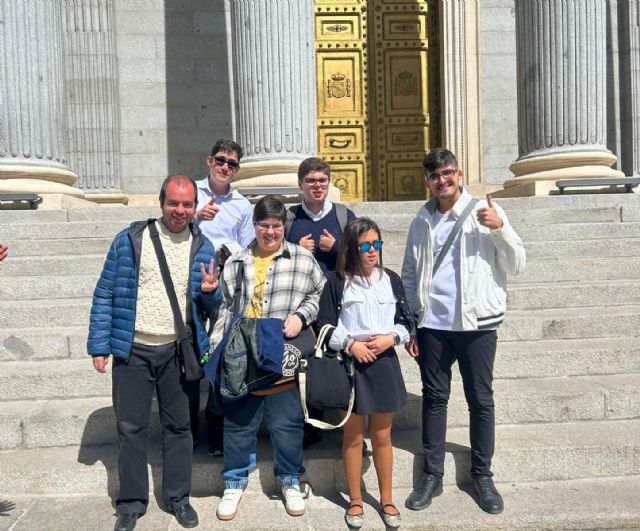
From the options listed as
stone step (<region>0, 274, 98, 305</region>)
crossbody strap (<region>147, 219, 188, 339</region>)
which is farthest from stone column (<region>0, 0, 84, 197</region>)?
crossbody strap (<region>147, 219, 188, 339</region>)

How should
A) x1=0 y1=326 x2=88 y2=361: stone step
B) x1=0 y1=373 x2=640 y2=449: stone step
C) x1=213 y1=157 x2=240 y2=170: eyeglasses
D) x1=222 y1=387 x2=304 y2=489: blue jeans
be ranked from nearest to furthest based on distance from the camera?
x1=222 y1=387 x2=304 y2=489: blue jeans < x1=213 y1=157 x2=240 y2=170: eyeglasses < x1=0 y1=373 x2=640 y2=449: stone step < x1=0 y1=326 x2=88 y2=361: stone step

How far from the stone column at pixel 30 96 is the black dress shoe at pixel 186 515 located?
18.6ft

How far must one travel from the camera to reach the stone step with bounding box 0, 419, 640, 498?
4.07m

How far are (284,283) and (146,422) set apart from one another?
3.75 ft

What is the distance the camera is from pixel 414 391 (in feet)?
15.9

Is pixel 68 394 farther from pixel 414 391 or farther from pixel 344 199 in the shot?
pixel 344 199

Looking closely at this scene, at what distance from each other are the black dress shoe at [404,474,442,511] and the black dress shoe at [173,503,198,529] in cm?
127

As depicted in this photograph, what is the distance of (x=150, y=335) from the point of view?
3695mm

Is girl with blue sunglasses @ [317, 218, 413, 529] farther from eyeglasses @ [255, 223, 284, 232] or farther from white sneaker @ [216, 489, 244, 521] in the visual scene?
white sneaker @ [216, 489, 244, 521]

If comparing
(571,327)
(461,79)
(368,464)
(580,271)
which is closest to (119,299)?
(368,464)

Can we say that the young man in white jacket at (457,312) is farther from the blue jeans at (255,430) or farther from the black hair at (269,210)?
the black hair at (269,210)

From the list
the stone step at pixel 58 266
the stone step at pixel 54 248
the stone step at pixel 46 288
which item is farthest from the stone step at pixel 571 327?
the stone step at pixel 54 248

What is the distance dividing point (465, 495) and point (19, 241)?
5.31 m

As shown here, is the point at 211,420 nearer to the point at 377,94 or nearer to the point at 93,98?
the point at 93,98
